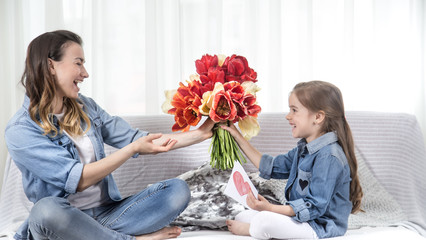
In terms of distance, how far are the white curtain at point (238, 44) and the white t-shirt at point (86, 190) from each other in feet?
→ 3.33

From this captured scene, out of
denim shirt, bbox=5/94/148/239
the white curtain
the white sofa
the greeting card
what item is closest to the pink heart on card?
the greeting card

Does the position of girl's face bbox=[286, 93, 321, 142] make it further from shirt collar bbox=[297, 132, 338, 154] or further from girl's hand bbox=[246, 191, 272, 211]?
girl's hand bbox=[246, 191, 272, 211]

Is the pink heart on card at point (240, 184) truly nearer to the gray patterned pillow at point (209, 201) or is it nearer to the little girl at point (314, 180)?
the little girl at point (314, 180)

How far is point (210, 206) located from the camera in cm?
189

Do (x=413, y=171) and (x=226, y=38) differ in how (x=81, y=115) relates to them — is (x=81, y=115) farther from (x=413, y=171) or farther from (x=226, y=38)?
(x=413, y=171)

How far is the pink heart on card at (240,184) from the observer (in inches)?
61.7

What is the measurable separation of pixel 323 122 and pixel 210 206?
0.57 metres

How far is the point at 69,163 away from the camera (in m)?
1.48

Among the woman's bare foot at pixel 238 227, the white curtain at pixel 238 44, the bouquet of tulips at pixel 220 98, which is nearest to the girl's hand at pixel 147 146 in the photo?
the bouquet of tulips at pixel 220 98

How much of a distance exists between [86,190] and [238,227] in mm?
552

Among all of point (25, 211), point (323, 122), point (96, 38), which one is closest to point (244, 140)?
point (323, 122)

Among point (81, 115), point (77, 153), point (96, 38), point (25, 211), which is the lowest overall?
point (25, 211)

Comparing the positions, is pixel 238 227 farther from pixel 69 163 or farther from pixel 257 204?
pixel 69 163

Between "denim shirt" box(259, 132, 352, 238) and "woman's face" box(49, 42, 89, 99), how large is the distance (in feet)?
2.71
